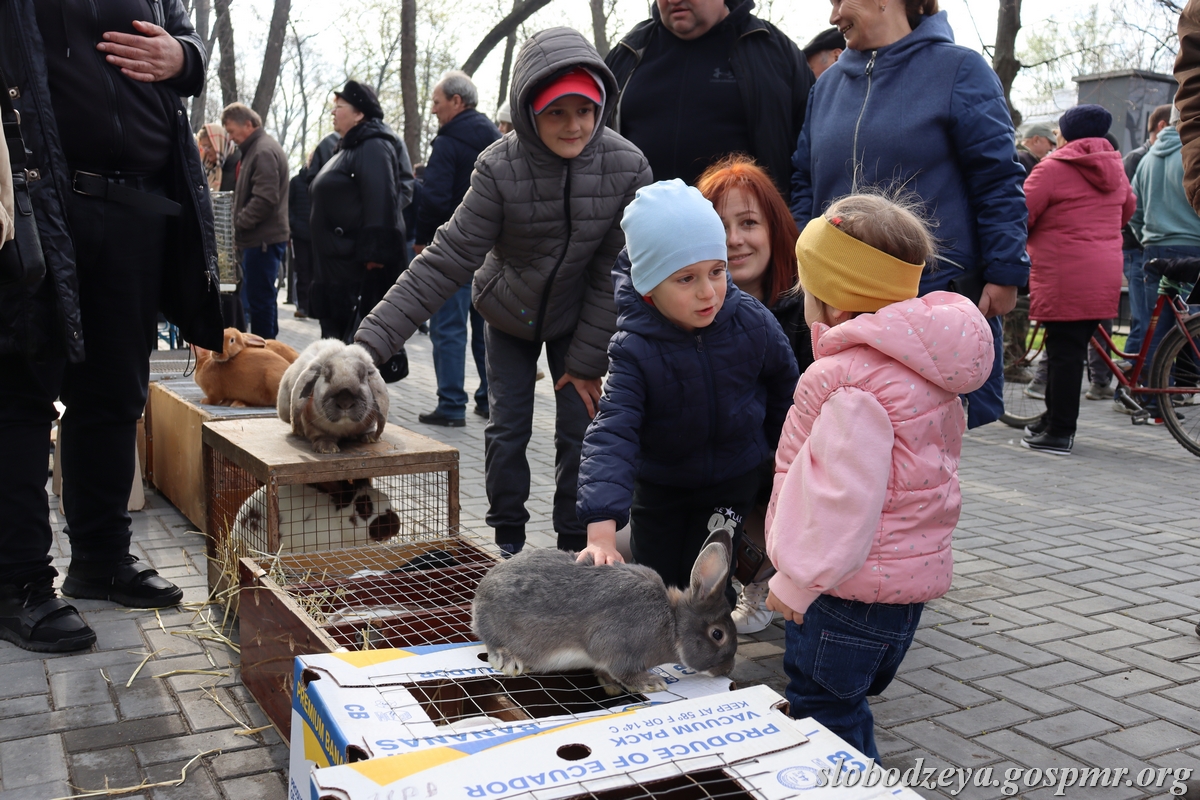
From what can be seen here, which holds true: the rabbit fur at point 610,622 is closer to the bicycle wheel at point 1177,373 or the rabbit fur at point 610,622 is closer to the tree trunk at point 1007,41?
the bicycle wheel at point 1177,373

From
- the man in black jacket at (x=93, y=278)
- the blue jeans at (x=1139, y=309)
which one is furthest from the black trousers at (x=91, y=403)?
the blue jeans at (x=1139, y=309)

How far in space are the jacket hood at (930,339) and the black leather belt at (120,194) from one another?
2.73 meters

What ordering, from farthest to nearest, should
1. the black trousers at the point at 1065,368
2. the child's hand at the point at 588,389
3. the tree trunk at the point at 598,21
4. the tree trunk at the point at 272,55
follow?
the tree trunk at the point at 598,21 → the tree trunk at the point at 272,55 → the black trousers at the point at 1065,368 → the child's hand at the point at 588,389

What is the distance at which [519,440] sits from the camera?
170 inches

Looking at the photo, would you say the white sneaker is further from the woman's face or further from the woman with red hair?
the woman's face

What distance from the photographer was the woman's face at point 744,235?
3.84m

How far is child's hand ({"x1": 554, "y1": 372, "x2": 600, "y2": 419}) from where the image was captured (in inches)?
167

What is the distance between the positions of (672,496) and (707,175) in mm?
1332

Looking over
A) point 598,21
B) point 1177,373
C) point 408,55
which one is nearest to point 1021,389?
point 1177,373

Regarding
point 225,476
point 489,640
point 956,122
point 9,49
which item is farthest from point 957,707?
point 9,49

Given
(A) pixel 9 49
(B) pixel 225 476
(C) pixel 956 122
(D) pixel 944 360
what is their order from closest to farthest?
1. (D) pixel 944 360
2. (A) pixel 9 49
3. (C) pixel 956 122
4. (B) pixel 225 476

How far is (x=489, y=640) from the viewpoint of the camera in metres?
2.63

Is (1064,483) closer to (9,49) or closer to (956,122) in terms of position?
(956,122)

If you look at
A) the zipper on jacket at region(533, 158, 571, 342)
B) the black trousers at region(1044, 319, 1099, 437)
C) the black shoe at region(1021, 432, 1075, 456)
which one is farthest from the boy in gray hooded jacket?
the black shoe at region(1021, 432, 1075, 456)
